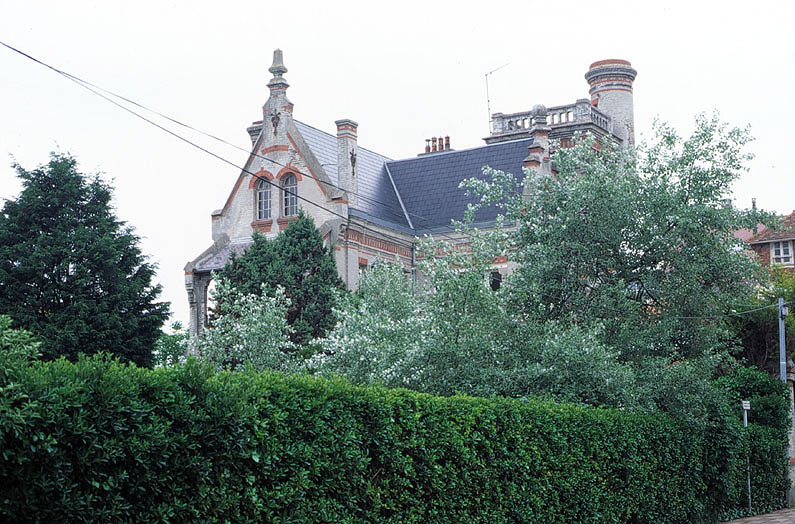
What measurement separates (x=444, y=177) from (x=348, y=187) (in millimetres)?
6646

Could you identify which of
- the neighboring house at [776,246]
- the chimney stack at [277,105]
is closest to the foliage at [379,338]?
the chimney stack at [277,105]

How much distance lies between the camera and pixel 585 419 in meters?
16.6

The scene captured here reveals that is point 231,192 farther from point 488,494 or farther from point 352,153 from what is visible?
point 488,494

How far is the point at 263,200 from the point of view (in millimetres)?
39406

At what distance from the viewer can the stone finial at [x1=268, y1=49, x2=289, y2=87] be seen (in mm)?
38875

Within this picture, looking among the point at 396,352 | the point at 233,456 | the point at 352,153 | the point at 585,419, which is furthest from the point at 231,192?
the point at 233,456

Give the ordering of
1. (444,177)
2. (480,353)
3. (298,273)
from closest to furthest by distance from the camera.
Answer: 1. (480,353)
2. (298,273)
3. (444,177)

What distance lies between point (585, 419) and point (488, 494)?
3803 mm

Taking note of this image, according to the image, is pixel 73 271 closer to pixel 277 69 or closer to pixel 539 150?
pixel 277 69

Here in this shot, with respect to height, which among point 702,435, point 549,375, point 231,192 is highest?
point 231,192

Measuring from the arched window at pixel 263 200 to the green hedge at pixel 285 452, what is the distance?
23765 millimetres

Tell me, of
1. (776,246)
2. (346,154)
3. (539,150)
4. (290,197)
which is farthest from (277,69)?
(776,246)

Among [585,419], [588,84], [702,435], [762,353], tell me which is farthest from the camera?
[588,84]

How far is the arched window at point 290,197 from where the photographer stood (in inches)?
1517
